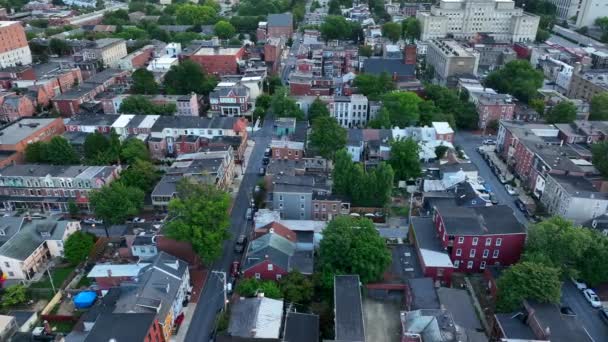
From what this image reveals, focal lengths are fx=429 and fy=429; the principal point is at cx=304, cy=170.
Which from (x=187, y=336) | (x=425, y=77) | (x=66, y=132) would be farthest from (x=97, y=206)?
(x=425, y=77)

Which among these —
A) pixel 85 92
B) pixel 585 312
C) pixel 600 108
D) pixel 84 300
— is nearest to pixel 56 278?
pixel 84 300

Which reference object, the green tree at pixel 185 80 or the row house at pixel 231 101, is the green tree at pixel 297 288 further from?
the green tree at pixel 185 80

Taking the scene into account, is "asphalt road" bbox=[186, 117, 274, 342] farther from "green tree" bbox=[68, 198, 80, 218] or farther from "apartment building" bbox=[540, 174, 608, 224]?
"apartment building" bbox=[540, 174, 608, 224]

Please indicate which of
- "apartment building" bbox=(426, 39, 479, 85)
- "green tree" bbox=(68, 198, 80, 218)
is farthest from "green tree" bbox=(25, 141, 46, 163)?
"apartment building" bbox=(426, 39, 479, 85)

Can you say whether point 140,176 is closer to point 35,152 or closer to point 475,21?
point 35,152

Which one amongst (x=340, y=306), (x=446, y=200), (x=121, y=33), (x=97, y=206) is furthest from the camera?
(x=121, y=33)

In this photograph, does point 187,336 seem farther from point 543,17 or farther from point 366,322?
point 543,17

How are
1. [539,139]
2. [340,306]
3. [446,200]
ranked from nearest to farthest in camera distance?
[340,306]
[446,200]
[539,139]

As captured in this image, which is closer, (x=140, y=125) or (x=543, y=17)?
(x=140, y=125)
